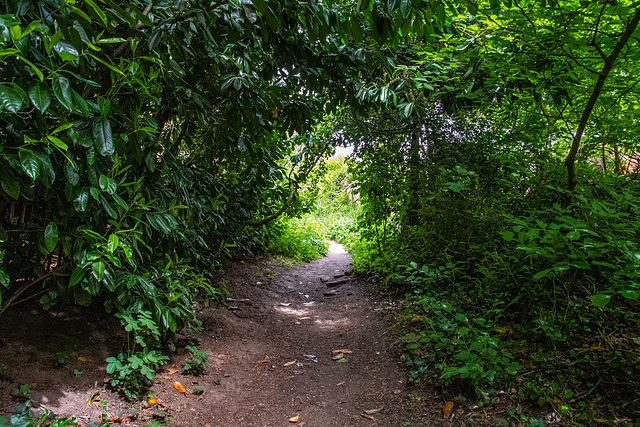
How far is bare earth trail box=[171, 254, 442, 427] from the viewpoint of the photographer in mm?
2584

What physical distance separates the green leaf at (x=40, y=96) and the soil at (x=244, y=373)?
159 centimetres

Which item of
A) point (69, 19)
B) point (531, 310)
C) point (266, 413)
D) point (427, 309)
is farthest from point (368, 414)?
point (69, 19)

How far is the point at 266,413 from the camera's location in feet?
8.82

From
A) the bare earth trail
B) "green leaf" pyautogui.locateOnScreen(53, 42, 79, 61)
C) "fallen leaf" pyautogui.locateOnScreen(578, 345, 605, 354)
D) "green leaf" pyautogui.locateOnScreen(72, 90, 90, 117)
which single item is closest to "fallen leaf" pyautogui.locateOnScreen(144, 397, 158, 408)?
the bare earth trail

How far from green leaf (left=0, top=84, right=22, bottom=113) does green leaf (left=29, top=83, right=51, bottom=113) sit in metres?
0.06

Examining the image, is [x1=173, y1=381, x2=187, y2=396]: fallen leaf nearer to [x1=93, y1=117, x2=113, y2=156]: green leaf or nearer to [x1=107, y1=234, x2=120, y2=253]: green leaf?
[x1=107, y1=234, x2=120, y2=253]: green leaf

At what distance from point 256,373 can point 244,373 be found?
11cm

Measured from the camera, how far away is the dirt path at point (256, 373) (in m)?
2.24

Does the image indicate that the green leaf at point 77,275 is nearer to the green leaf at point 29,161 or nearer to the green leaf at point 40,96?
the green leaf at point 29,161

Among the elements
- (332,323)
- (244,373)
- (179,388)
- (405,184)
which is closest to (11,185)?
(179,388)

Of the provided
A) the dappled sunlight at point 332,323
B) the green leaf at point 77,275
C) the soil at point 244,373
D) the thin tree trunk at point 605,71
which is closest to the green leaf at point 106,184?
the green leaf at point 77,275

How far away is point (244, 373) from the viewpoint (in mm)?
3275

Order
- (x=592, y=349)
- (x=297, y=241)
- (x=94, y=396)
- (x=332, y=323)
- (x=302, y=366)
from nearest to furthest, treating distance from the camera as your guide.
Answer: (x=94, y=396) < (x=592, y=349) < (x=302, y=366) < (x=332, y=323) < (x=297, y=241)

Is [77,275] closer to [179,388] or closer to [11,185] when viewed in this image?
[11,185]
